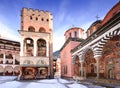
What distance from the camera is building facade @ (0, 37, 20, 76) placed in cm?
3700

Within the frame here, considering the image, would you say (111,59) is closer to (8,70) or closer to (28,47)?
(28,47)

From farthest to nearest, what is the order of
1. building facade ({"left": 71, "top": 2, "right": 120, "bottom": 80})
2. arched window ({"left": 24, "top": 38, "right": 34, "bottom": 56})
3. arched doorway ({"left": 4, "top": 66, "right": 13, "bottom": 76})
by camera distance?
arched doorway ({"left": 4, "top": 66, "right": 13, "bottom": 76})
arched window ({"left": 24, "top": 38, "right": 34, "bottom": 56})
building facade ({"left": 71, "top": 2, "right": 120, "bottom": 80})

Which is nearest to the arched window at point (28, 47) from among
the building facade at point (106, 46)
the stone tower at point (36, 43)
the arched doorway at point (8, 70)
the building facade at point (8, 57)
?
the stone tower at point (36, 43)

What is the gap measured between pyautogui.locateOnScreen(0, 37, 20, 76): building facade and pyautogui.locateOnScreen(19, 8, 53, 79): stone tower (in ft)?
45.3

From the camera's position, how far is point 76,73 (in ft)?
71.6

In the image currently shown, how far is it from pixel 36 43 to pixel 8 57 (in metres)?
17.0

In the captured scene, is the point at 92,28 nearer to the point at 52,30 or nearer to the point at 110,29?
the point at 52,30

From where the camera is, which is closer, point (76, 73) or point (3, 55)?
point (76, 73)

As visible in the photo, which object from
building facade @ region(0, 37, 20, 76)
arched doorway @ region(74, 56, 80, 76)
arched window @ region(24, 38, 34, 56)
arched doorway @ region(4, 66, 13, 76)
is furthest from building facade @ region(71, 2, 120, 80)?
arched doorway @ region(4, 66, 13, 76)

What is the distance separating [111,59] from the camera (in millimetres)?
16953

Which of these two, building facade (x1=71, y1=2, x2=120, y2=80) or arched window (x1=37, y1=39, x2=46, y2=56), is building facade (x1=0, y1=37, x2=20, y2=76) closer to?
arched window (x1=37, y1=39, x2=46, y2=56)

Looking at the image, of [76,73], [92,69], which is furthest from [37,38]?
[92,69]

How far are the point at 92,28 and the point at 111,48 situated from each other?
9.03m

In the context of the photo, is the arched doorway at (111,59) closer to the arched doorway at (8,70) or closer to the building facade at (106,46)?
the building facade at (106,46)
